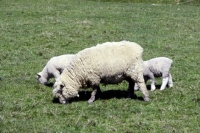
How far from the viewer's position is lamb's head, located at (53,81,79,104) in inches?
469

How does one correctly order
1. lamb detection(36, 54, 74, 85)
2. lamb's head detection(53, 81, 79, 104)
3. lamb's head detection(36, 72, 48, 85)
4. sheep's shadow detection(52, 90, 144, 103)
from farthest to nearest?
lamb's head detection(36, 72, 48, 85) → lamb detection(36, 54, 74, 85) → sheep's shadow detection(52, 90, 144, 103) → lamb's head detection(53, 81, 79, 104)

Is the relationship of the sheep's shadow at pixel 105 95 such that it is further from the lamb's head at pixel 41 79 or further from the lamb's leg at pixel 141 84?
the lamb's head at pixel 41 79

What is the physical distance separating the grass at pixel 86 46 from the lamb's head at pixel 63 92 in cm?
29

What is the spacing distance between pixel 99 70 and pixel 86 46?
30.0 ft

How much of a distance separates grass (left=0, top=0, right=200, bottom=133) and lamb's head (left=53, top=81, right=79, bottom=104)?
0.96 feet

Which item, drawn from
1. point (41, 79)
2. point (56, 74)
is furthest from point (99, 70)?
point (41, 79)

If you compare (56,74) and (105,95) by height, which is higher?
(56,74)

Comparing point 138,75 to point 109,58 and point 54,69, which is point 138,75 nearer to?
point 109,58

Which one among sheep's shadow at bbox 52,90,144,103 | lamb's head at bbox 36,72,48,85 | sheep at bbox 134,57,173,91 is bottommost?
sheep's shadow at bbox 52,90,144,103

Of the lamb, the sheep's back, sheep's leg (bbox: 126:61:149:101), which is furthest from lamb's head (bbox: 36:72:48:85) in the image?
sheep's leg (bbox: 126:61:149:101)

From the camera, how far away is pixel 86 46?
68.3ft

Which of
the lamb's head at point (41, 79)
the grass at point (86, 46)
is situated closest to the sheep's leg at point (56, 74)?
the lamb's head at point (41, 79)

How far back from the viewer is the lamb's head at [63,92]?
11922mm

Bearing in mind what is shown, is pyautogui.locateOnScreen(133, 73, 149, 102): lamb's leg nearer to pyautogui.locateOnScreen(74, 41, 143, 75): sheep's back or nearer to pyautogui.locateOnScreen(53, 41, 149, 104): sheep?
pyautogui.locateOnScreen(53, 41, 149, 104): sheep
